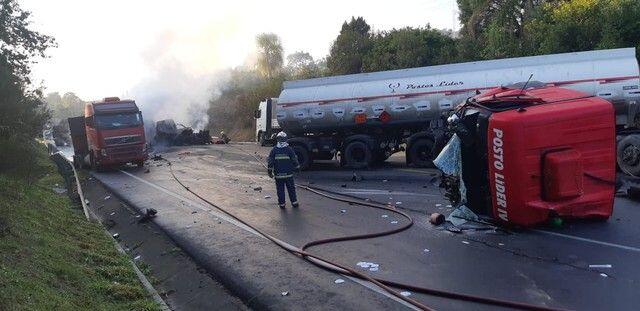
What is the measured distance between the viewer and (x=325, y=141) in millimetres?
19500

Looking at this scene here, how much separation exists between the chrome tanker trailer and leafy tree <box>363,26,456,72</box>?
14.9 meters

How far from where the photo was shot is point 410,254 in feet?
25.8

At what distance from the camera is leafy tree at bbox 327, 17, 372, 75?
131 ft

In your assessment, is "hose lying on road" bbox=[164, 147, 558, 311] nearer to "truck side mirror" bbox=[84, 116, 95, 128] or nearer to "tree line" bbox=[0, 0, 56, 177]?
"tree line" bbox=[0, 0, 56, 177]

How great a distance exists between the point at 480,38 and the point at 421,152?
16.2 metres

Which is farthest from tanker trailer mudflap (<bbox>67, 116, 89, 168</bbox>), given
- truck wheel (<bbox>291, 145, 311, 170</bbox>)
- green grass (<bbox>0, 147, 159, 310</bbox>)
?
green grass (<bbox>0, 147, 159, 310</bbox>)

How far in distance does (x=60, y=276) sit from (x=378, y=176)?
1038cm

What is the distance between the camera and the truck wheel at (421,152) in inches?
691

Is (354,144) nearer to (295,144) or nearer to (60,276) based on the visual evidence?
(295,144)

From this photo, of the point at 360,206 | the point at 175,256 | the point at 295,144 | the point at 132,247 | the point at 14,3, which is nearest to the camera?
the point at 175,256

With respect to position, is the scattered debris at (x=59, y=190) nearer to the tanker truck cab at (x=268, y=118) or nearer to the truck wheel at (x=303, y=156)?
the truck wheel at (x=303, y=156)

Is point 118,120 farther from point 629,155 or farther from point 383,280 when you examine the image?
point 383,280

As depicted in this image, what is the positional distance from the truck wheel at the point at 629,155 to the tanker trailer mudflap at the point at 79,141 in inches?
809

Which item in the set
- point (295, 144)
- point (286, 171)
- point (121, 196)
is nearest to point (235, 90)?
point (295, 144)
